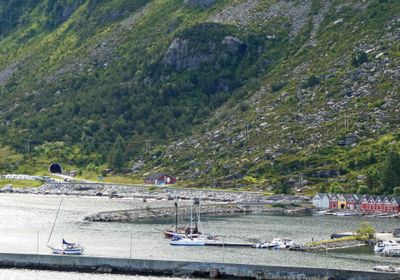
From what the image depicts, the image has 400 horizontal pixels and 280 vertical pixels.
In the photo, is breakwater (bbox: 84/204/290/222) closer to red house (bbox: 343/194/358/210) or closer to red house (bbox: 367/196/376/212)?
red house (bbox: 343/194/358/210)

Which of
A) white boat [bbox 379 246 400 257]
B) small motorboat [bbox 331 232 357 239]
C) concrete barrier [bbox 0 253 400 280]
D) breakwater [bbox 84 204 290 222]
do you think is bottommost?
concrete barrier [bbox 0 253 400 280]

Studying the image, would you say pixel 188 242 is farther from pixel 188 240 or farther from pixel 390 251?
pixel 390 251

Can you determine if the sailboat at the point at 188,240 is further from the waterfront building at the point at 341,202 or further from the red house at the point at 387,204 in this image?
the waterfront building at the point at 341,202

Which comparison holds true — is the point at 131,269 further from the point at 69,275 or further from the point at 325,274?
the point at 325,274

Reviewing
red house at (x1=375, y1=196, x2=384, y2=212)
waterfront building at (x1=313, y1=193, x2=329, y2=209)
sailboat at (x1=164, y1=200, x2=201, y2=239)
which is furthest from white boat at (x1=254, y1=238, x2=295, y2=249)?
waterfront building at (x1=313, y1=193, x2=329, y2=209)

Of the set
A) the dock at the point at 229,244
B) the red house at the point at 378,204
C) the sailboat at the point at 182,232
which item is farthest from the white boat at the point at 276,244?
the red house at the point at 378,204

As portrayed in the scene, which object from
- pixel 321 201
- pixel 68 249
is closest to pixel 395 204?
pixel 321 201
